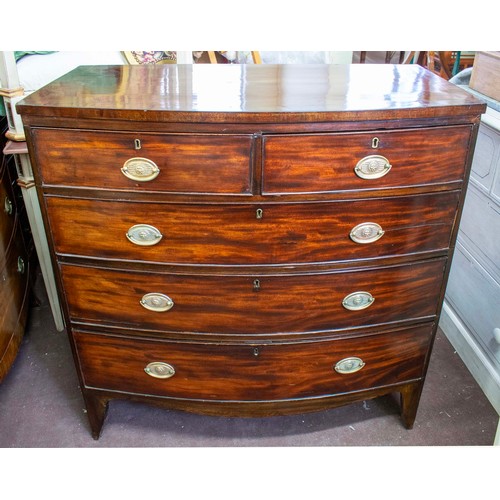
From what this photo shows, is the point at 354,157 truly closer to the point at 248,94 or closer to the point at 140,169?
the point at 248,94

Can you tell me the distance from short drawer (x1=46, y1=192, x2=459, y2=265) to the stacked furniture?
1.99 ft

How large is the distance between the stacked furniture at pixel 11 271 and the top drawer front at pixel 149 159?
72cm

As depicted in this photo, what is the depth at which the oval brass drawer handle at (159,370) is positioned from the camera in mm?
1441

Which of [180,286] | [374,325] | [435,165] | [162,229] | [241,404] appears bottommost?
[241,404]

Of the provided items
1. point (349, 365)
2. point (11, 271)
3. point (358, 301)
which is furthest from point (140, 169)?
point (11, 271)

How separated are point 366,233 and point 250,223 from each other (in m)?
0.29

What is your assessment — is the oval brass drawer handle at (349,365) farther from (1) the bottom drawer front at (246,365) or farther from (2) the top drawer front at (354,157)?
(2) the top drawer front at (354,157)

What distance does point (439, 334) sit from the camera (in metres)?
2.11

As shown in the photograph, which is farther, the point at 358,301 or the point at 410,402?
the point at 410,402

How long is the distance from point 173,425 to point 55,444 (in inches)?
14.4

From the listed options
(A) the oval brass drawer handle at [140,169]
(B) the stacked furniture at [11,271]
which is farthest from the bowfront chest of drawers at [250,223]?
(B) the stacked furniture at [11,271]

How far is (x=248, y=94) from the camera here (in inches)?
48.9

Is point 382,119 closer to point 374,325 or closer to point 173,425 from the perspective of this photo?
point 374,325

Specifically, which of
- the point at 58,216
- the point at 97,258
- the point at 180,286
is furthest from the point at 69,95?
the point at 180,286
